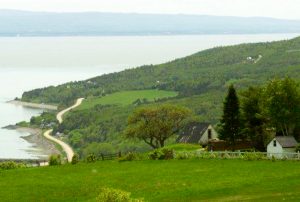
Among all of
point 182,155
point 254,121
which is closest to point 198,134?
point 254,121

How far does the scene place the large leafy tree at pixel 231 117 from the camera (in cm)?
6625

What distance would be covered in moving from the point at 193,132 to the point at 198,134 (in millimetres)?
1156

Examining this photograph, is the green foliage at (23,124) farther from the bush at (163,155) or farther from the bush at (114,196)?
the bush at (114,196)

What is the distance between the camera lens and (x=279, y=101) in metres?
63.9

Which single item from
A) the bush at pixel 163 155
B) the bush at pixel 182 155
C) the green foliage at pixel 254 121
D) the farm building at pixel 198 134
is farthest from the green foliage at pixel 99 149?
the bush at pixel 182 155

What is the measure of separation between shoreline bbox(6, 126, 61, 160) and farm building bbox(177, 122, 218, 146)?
4711cm

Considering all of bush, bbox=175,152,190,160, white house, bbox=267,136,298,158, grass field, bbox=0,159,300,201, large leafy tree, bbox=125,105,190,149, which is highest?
large leafy tree, bbox=125,105,190,149

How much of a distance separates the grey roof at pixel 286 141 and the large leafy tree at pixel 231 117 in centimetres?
594

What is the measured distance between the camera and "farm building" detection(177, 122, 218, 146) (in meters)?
81.3

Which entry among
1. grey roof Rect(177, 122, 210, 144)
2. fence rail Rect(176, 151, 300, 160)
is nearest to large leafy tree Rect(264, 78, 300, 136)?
fence rail Rect(176, 151, 300, 160)

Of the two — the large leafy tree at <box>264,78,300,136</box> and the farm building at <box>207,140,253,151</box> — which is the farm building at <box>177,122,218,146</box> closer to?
the farm building at <box>207,140,253,151</box>

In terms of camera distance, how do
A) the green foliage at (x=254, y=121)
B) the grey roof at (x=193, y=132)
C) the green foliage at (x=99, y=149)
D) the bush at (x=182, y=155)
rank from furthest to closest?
the green foliage at (x=99, y=149) → the grey roof at (x=193, y=132) → the green foliage at (x=254, y=121) → the bush at (x=182, y=155)

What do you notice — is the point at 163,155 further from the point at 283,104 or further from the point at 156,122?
the point at 156,122

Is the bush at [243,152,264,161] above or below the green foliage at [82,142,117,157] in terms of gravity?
below
